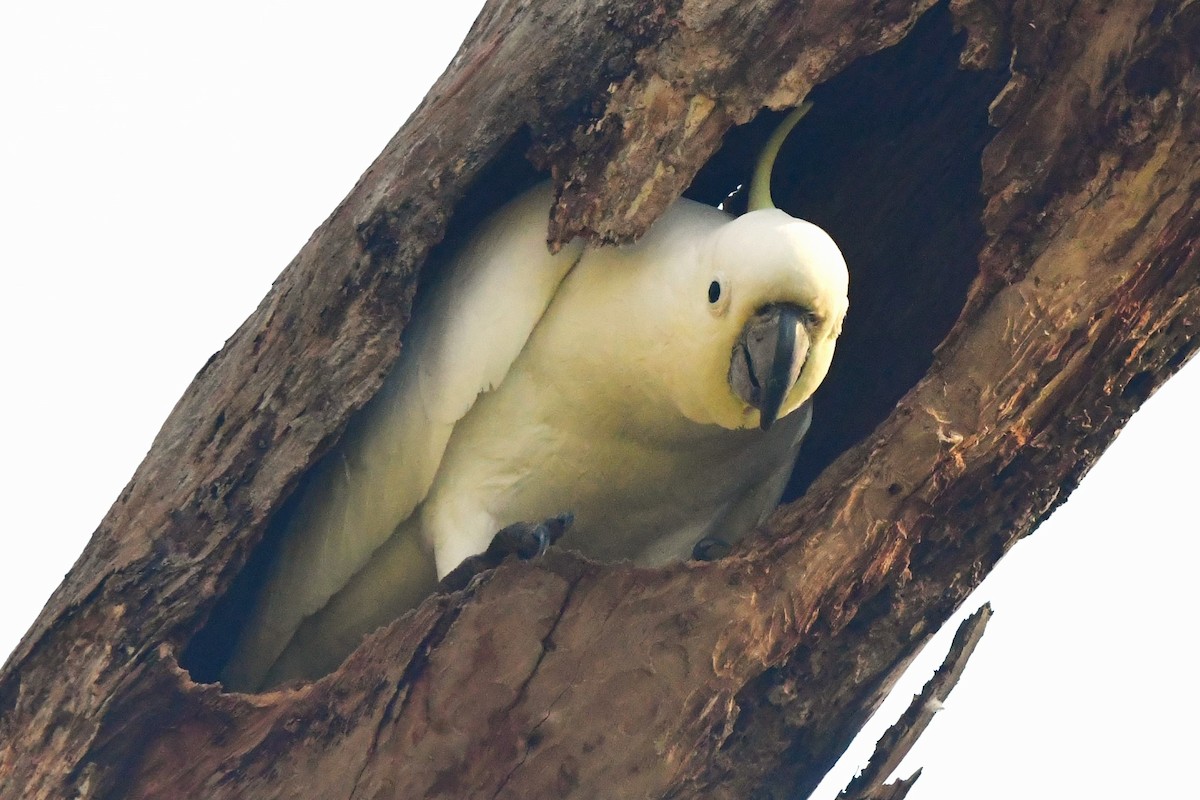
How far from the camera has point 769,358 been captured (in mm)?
3541

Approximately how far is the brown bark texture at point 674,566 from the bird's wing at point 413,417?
0.29 meters

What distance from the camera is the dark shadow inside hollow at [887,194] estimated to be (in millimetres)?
4070

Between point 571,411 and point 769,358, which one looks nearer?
point 769,358

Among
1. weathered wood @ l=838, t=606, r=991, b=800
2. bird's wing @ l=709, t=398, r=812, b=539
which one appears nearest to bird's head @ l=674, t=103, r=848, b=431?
bird's wing @ l=709, t=398, r=812, b=539

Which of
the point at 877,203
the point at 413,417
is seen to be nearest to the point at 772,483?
the point at 877,203

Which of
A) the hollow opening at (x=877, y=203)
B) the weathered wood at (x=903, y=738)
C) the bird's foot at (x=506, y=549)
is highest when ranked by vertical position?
the hollow opening at (x=877, y=203)

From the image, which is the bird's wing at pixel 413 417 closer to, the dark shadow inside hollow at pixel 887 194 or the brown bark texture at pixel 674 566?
the brown bark texture at pixel 674 566

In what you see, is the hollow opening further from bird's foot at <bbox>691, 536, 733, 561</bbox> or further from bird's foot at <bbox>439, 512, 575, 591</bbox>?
bird's foot at <bbox>439, 512, 575, 591</bbox>

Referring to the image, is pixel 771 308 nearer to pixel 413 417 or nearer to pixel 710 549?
pixel 710 549

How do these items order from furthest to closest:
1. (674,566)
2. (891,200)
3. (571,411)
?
(891,200), (571,411), (674,566)

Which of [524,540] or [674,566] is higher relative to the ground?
[674,566]

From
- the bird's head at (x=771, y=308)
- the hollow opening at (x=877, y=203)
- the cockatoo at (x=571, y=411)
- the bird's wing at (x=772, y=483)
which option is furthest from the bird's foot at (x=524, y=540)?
the hollow opening at (x=877, y=203)

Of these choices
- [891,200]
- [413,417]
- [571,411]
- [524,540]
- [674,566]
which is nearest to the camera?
[674,566]

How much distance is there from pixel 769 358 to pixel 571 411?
0.73 metres
